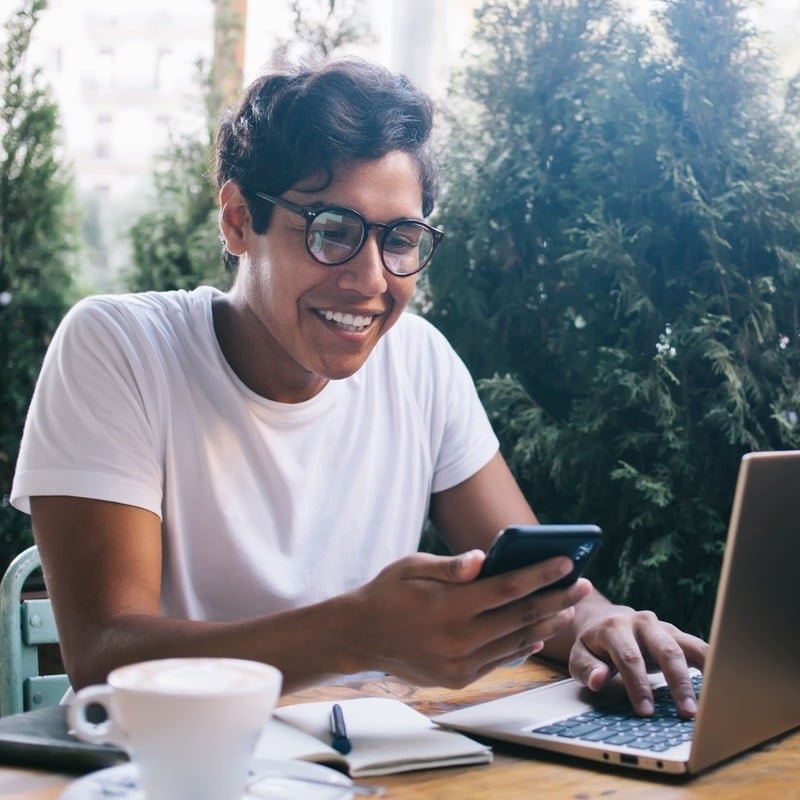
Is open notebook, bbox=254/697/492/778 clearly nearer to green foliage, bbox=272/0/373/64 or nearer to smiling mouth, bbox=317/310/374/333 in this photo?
smiling mouth, bbox=317/310/374/333

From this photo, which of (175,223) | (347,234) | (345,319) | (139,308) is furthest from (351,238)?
(175,223)

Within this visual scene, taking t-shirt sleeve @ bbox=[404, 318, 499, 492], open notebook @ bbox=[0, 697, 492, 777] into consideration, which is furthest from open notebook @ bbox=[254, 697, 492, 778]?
t-shirt sleeve @ bbox=[404, 318, 499, 492]

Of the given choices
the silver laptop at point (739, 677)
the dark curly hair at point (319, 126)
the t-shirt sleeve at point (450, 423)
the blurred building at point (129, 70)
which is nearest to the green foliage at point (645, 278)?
the t-shirt sleeve at point (450, 423)

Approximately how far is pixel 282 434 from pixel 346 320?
23 cm

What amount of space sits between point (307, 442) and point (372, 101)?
0.57 meters

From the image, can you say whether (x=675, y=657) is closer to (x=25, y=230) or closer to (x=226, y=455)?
(x=226, y=455)

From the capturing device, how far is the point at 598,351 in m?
2.58

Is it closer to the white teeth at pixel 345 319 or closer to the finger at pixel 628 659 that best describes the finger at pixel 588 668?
the finger at pixel 628 659

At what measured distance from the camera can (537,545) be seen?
109 cm

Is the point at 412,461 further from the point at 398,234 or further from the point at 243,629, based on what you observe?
the point at 243,629

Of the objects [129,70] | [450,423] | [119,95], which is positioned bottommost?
[450,423]

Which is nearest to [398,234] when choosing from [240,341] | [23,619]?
[240,341]

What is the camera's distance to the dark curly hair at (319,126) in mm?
1684

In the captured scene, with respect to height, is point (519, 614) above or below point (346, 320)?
below
